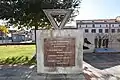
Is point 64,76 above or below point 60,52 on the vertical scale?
below

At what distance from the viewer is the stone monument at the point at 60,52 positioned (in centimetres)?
988

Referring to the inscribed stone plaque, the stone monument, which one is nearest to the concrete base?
the stone monument

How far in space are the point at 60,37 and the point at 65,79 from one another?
6.33 ft

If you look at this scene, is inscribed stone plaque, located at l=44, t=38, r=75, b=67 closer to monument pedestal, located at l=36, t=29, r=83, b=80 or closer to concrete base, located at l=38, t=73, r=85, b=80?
monument pedestal, located at l=36, t=29, r=83, b=80

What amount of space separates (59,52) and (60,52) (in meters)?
0.05

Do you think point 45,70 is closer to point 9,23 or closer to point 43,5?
point 43,5

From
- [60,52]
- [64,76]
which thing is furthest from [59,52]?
[64,76]

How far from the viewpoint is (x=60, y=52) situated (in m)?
9.94

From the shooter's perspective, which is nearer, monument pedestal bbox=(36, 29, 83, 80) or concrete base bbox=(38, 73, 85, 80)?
concrete base bbox=(38, 73, 85, 80)

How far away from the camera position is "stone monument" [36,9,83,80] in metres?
9.88

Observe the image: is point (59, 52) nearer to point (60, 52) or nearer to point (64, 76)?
point (60, 52)

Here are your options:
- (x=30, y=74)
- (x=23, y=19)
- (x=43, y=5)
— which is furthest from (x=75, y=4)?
(x=30, y=74)

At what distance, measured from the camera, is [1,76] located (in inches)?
379

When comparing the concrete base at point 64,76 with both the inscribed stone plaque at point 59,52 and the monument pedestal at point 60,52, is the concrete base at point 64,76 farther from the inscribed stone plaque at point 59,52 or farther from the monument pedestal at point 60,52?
the inscribed stone plaque at point 59,52
